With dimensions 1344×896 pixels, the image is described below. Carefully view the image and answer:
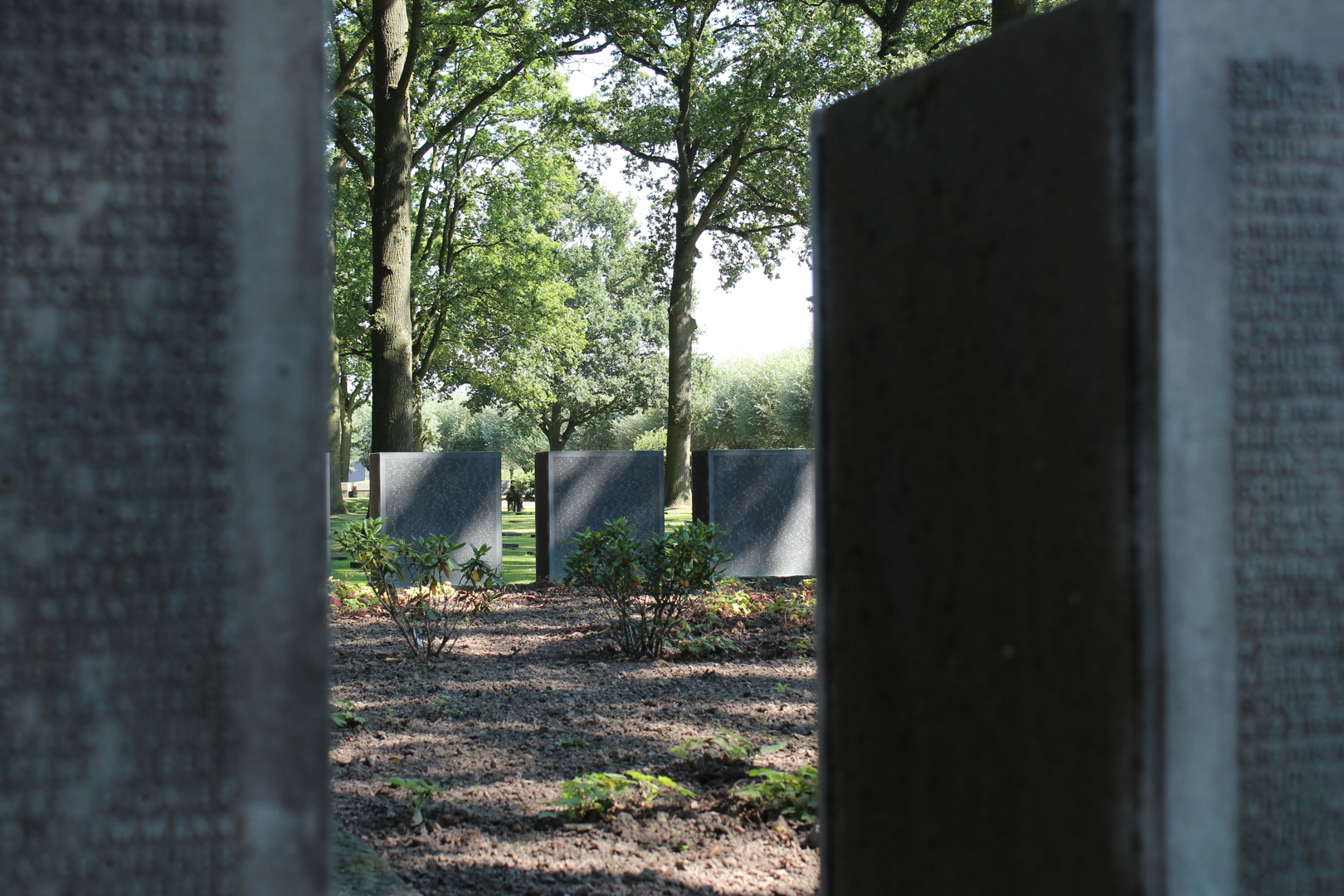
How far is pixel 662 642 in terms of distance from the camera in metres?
7.50

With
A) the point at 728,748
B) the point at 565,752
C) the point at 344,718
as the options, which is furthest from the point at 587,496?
the point at 728,748

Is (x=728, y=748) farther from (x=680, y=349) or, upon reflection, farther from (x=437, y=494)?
(x=680, y=349)

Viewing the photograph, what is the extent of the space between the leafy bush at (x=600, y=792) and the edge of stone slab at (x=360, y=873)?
2.29 ft

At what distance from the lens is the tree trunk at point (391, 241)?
12.6 metres

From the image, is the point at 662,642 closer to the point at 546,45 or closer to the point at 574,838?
the point at 574,838

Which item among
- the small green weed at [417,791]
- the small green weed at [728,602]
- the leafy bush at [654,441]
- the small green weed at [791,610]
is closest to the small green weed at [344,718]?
the small green weed at [417,791]

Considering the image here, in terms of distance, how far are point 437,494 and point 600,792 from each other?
6903 mm

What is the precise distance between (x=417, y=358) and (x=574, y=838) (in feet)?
77.9
